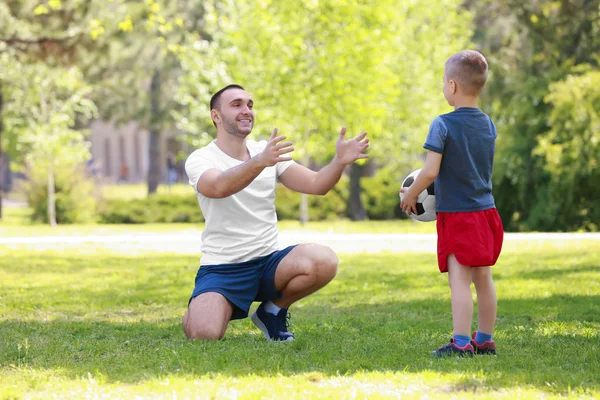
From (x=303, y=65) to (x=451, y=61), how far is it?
58.1 feet

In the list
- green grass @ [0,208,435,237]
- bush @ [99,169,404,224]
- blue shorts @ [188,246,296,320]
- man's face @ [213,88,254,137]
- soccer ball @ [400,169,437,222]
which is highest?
man's face @ [213,88,254,137]

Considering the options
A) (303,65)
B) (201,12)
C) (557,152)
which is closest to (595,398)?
(557,152)

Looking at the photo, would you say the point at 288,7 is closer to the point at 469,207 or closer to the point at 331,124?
the point at 331,124

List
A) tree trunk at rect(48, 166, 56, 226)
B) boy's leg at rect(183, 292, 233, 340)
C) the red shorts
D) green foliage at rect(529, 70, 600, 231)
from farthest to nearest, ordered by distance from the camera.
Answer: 1. tree trunk at rect(48, 166, 56, 226)
2. green foliage at rect(529, 70, 600, 231)
3. boy's leg at rect(183, 292, 233, 340)
4. the red shorts

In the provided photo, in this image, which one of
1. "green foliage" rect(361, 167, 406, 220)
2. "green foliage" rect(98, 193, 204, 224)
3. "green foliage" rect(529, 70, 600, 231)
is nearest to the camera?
"green foliage" rect(529, 70, 600, 231)

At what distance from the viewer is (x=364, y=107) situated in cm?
2320

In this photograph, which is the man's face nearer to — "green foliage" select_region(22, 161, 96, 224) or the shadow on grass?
the shadow on grass

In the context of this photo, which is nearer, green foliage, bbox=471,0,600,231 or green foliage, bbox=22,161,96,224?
green foliage, bbox=471,0,600,231

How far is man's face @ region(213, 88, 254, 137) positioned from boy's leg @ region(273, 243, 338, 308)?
0.91m

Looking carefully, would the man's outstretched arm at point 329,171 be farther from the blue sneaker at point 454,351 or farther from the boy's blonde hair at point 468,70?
the blue sneaker at point 454,351

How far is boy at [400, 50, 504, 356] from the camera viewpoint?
5.36m

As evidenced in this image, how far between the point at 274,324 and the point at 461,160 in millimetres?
1811

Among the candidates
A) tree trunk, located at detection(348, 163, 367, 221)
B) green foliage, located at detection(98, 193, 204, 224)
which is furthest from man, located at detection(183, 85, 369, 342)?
tree trunk, located at detection(348, 163, 367, 221)

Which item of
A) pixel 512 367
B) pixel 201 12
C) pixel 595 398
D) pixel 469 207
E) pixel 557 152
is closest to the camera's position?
pixel 595 398
